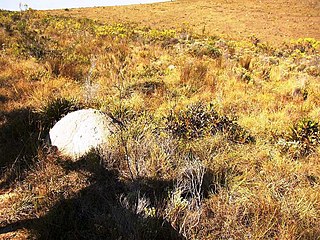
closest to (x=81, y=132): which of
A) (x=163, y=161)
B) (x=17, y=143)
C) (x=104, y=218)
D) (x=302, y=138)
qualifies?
(x=17, y=143)

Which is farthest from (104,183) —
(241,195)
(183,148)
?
(241,195)

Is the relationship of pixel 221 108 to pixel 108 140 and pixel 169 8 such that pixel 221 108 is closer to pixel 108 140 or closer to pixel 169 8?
pixel 108 140

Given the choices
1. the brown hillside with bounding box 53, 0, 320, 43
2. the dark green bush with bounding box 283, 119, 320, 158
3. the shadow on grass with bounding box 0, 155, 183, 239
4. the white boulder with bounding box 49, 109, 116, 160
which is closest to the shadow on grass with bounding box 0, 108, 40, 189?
the white boulder with bounding box 49, 109, 116, 160

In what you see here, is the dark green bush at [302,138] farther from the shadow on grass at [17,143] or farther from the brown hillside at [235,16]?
the brown hillside at [235,16]

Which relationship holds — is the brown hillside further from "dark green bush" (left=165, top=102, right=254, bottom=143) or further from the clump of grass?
the clump of grass

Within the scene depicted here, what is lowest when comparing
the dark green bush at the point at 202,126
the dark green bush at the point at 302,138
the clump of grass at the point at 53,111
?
the dark green bush at the point at 302,138

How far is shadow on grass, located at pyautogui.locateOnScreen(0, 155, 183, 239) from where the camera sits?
6.85ft

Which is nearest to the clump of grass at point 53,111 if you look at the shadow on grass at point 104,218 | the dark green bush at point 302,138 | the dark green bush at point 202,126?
the dark green bush at point 202,126

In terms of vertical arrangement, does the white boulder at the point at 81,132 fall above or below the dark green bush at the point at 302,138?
above

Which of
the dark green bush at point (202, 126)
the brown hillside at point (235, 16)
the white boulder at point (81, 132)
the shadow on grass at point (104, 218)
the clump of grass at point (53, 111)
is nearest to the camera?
the shadow on grass at point (104, 218)

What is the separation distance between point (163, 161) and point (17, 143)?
189 cm

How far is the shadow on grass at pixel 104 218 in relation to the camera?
6.85ft

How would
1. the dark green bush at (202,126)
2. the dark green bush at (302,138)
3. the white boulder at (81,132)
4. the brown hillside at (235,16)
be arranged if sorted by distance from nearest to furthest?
the white boulder at (81,132)
the dark green bush at (302,138)
the dark green bush at (202,126)
the brown hillside at (235,16)

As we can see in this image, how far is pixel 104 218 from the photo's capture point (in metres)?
2.20
